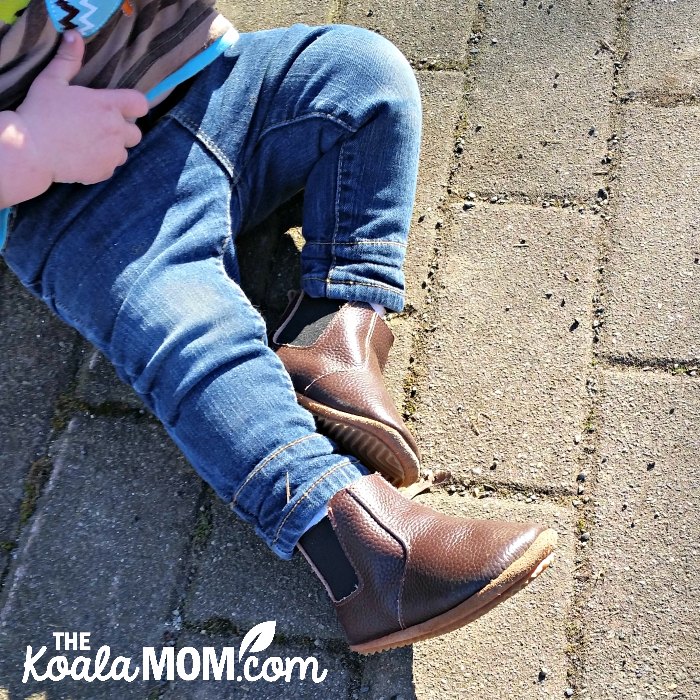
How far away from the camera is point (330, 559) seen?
1379mm

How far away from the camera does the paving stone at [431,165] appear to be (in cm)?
177

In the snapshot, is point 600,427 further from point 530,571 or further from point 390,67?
point 390,67

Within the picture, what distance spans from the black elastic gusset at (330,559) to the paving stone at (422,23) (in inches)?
47.1

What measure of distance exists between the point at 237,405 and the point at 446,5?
1.23 meters

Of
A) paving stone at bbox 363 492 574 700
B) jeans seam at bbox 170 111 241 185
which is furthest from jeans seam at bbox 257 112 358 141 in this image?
paving stone at bbox 363 492 574 700

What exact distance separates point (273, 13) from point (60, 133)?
89 centimetres

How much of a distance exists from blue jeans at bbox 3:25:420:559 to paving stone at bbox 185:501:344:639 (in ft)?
0.43

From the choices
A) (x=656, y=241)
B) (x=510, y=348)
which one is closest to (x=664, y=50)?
(x=656, y=241)

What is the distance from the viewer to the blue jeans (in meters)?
A: 1.37

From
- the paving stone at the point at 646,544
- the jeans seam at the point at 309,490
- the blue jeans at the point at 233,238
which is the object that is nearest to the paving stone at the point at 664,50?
the blue jeans at the point at 233,238

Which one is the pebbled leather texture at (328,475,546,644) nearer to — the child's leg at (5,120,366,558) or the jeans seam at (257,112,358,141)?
the child's leg at (5,120,366,558)

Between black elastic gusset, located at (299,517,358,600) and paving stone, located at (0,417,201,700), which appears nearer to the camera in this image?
black elastic gusset, located at (299,517,358,600)

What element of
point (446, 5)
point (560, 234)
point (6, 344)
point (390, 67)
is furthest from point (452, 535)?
point (446, 5)

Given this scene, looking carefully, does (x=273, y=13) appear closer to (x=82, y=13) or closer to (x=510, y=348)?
(x=82, y=13)
